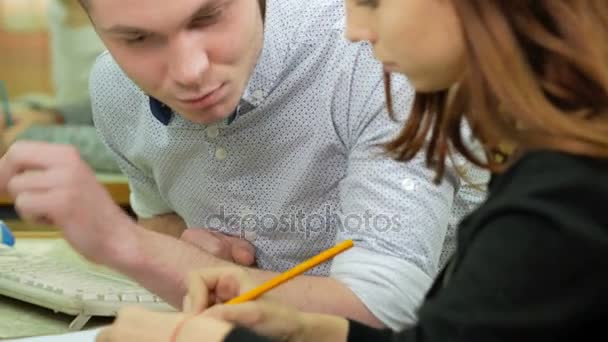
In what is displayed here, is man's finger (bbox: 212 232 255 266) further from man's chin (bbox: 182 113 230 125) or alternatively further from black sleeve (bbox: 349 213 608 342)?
black sleeve (bbox: 349 213 608 342)

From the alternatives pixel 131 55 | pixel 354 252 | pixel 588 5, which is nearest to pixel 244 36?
pixel 131 55

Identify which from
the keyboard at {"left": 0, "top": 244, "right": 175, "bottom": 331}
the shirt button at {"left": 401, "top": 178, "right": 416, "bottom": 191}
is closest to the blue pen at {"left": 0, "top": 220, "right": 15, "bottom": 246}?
the keyboard at {"left": 0, "top": 244, "right": 175, "bottom": 331}

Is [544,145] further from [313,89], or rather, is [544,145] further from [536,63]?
[313,89]

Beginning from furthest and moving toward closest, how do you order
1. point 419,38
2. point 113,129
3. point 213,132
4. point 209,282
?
point 113,129
point 213,132
point 209,282
point 419,38

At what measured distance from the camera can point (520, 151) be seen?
563 mm

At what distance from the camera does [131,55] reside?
98 centimetres

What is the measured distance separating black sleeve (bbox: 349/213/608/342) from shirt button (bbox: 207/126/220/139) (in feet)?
2.14

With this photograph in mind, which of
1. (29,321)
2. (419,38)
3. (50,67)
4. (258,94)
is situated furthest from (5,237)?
(50,67)

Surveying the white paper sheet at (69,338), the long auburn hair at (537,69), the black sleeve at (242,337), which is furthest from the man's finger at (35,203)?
the long auburn hair at (537,69)

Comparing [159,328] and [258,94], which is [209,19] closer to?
[258,94]

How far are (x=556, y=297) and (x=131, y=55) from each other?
635 mm

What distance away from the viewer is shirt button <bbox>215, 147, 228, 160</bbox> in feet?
3.73

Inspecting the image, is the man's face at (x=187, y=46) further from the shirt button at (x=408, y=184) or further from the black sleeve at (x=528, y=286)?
the black sleeve at (x=528, y=286)

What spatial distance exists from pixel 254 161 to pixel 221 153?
0.16 feet
